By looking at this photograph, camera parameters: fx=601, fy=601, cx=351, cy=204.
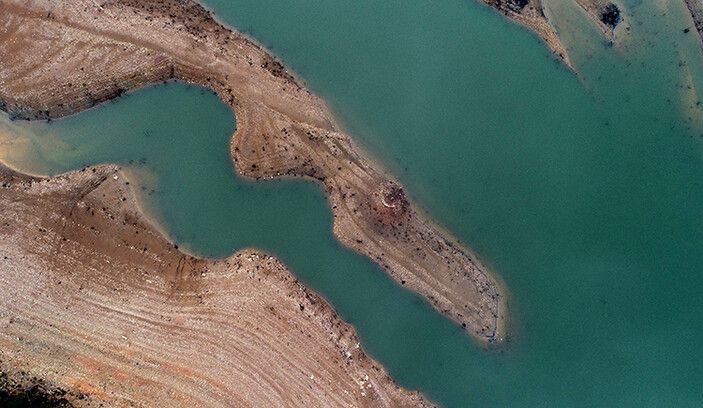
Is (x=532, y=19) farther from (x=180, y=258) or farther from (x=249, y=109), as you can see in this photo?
(x=180, y=258)

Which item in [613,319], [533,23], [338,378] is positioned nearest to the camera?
[338,378]

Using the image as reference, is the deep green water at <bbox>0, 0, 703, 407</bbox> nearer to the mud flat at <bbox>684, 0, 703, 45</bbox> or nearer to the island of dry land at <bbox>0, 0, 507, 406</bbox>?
the mud flat at <bbox>684, 0, 703, 45</bbox>

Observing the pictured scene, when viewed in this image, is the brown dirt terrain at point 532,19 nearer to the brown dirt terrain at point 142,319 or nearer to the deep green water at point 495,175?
the deep green water at point 495,175

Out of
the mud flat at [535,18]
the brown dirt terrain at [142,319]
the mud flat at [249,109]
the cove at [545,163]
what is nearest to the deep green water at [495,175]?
the cove at [545,163]

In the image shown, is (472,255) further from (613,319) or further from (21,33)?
(21,33)

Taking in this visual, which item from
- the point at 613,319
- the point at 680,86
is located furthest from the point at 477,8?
the point at 613,319

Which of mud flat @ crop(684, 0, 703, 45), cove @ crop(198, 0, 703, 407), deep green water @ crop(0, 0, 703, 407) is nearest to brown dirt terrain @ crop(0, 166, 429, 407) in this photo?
deep green water @ crop(0, 0, 703, 407)
